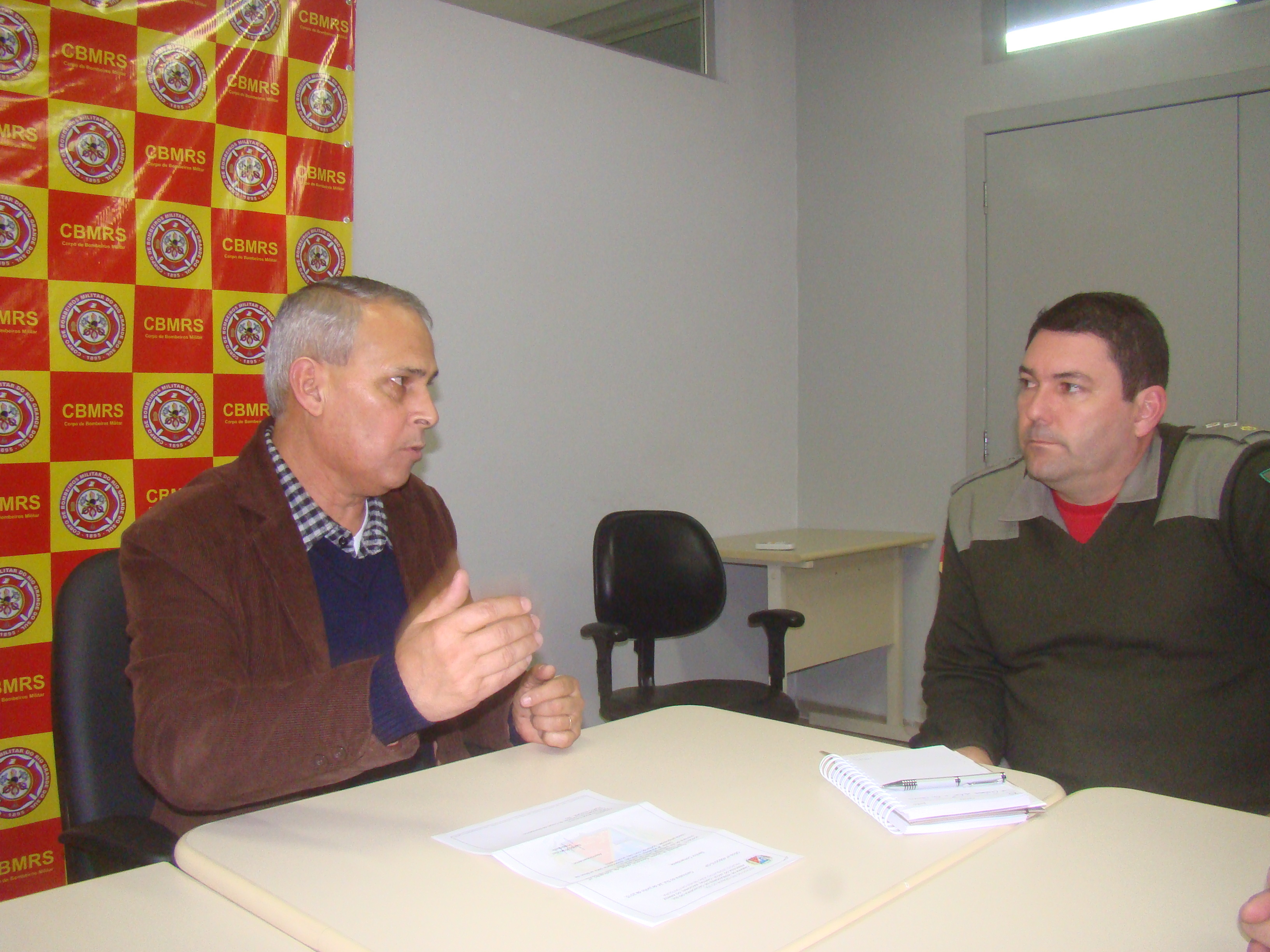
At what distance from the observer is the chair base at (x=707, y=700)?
2891 millimetres

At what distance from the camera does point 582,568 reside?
367 cm

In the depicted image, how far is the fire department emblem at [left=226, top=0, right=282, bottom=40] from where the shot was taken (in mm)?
2660

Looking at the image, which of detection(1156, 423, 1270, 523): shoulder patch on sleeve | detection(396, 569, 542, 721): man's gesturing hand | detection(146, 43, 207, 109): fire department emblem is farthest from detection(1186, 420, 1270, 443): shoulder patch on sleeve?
detection(146, 43, 207, 109): fire department emblem

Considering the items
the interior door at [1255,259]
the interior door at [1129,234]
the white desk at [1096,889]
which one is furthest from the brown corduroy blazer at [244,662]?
the interior door at [1255,259]

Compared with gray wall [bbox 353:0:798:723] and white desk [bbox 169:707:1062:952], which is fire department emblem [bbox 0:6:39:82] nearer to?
gray wall [bbox 353:0:798:723]

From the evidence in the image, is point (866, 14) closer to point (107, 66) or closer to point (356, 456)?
point (107, 66)

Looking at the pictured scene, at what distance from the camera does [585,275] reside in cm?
365

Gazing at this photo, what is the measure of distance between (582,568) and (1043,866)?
8.75 ft

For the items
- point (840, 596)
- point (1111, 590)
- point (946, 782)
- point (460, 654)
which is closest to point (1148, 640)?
point (1111, 590)

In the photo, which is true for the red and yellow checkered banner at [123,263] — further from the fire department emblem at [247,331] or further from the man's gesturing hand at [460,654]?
the man's gesturing hand at [460,654]

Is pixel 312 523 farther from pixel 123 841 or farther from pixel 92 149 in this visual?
pixel 92 149

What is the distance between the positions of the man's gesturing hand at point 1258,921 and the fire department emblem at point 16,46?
266 cm

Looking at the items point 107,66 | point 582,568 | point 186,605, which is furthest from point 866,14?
point 186,605

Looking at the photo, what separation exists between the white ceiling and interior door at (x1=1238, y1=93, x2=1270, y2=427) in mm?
2264
